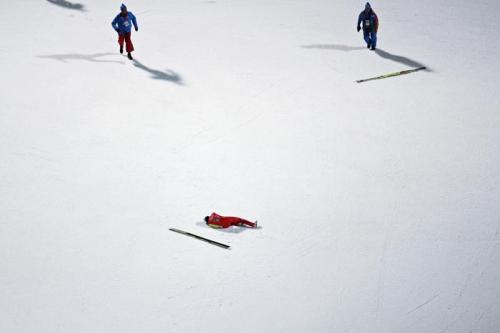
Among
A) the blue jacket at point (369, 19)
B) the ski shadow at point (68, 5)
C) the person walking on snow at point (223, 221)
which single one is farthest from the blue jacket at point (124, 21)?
the person walking on snow at point (223, 221)

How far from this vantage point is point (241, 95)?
1017 cm

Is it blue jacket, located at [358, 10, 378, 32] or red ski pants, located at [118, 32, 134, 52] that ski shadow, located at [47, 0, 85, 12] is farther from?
blue jacket, located at [358, 10, 378, 32]

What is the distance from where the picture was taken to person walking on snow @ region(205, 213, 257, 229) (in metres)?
6.47

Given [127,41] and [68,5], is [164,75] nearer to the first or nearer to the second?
[127,41]

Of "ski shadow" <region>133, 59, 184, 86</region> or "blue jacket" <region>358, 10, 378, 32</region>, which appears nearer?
"ski shadow" <region>133, 59, 184, 86</region>

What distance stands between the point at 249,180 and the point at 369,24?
6356 millimetres

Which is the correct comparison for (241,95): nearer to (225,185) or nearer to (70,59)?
(225,185)

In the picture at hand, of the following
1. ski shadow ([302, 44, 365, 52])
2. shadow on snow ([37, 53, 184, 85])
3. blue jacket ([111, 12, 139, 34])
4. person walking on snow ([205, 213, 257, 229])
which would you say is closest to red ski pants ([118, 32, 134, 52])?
blue jacket ([111, 12, 139, 34])

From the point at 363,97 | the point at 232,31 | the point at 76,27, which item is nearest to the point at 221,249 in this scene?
the point at 363,97

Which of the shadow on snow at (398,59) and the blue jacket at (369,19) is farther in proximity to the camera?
the blue jacket at (369,19)

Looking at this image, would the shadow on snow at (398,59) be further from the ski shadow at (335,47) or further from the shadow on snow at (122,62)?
the shadow on snow at (122,62)

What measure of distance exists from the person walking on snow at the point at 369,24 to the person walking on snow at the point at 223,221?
738 cm

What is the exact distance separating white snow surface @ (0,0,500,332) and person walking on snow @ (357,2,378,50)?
337mm

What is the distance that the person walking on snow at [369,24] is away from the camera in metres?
11.5
